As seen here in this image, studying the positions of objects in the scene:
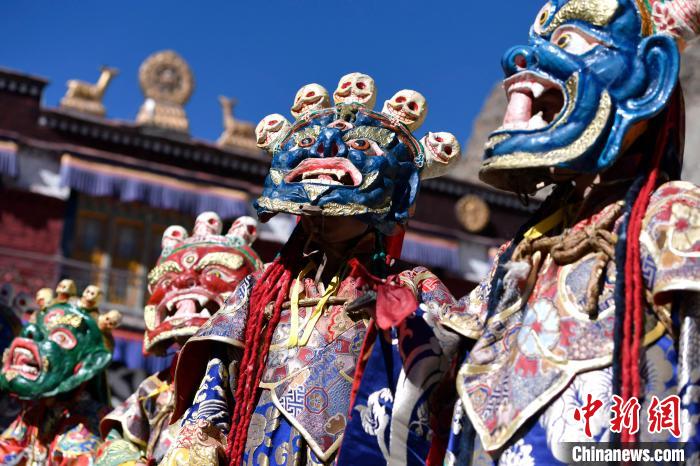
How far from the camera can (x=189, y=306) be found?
18.8ft

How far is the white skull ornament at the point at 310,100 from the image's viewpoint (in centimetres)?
485

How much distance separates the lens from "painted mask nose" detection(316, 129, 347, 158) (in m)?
4.40

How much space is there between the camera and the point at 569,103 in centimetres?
351

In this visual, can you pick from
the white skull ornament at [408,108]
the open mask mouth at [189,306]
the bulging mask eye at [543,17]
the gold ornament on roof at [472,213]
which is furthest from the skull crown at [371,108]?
the gold ornament on roof at [472,213]

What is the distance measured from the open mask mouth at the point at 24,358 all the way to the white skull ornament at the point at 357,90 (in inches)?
97.5

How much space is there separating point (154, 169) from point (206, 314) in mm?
13758

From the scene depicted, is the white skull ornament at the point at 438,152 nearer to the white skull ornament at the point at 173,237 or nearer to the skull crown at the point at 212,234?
the skull crown at the point at 212,234

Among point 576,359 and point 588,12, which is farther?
point 588,12

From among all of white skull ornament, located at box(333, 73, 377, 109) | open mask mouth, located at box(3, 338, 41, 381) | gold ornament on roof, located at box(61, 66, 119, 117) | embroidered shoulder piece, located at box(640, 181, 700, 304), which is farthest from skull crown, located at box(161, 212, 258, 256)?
gold ornament on roof, located at box(61, 66, 119, 117)

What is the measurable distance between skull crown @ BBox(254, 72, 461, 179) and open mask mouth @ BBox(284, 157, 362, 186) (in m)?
0.29

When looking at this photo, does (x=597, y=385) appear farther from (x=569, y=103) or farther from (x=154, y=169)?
(x=154, y=169)

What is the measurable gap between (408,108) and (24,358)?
274 cm

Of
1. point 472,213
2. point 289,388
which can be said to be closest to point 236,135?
point 472,213

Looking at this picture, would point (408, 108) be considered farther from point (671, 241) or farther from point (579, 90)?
point (671, 241)
